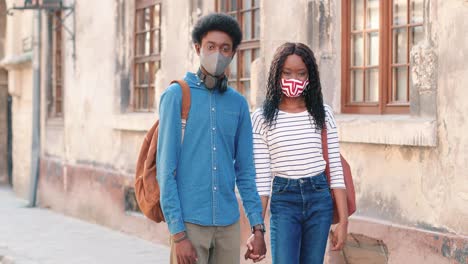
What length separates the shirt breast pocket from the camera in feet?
15.6

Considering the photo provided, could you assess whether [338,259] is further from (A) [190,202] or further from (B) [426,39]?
(A) [190,202]

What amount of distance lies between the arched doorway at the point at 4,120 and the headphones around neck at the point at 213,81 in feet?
61.5

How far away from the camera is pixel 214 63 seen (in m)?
4.77

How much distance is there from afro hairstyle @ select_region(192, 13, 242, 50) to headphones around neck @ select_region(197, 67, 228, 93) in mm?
196

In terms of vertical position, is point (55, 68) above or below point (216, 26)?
above

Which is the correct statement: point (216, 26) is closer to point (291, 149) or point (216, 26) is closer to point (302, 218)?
point (291, 149)

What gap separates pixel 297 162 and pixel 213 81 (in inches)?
32.7

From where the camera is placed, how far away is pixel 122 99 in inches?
547

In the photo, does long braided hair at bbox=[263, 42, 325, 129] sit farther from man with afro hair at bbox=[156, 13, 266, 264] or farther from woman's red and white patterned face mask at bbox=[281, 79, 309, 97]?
man with afro hair at bbox=[156, 13, 266, 264]

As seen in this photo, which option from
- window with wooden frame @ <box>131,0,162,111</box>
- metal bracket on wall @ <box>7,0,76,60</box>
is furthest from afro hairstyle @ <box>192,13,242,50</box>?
metal bracket on wall @ <box>7,0,76,60</box>

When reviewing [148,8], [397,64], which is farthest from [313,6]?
[148,8]

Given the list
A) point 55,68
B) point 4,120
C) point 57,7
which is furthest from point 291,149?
point 4,120

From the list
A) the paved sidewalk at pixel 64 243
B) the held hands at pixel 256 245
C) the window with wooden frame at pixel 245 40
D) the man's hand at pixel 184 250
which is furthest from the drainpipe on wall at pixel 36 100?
the man's hand at pixel 184 250

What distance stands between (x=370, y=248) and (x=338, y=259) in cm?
43
